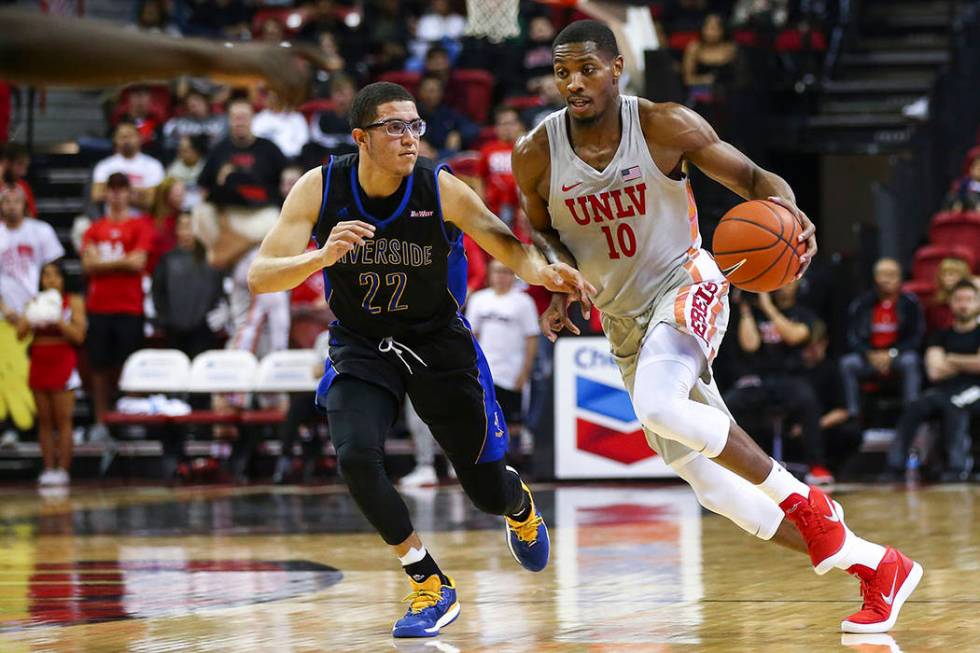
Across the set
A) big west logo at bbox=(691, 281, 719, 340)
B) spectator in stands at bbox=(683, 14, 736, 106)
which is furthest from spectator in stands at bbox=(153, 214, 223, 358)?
big west logo at bbox=(691, 281, 719, 340)

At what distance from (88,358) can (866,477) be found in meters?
6.82

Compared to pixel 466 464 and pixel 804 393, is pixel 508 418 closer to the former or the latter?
pixel 804 393

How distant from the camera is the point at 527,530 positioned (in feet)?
21.0

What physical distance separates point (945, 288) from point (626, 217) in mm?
7704

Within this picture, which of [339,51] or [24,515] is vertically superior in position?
[339,51]

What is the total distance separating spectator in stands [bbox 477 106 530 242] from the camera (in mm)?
13992

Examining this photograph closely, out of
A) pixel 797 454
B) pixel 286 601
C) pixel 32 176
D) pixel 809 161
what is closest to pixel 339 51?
pixel 32 176

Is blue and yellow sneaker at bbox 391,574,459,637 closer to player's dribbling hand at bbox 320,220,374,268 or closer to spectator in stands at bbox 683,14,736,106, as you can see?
player's dribbling hand at bbox 320,220,374,268

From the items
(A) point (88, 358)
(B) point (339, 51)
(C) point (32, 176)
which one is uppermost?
(B) point (339, 51)

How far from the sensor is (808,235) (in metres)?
5.55

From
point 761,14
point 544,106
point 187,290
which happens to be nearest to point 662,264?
point 187,290

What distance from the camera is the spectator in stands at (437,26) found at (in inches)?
732

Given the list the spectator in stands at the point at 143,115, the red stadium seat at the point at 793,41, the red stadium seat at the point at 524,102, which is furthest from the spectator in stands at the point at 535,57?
the spectator in stands at the point at 143,115

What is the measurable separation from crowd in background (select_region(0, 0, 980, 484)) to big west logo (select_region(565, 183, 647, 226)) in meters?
6.46
